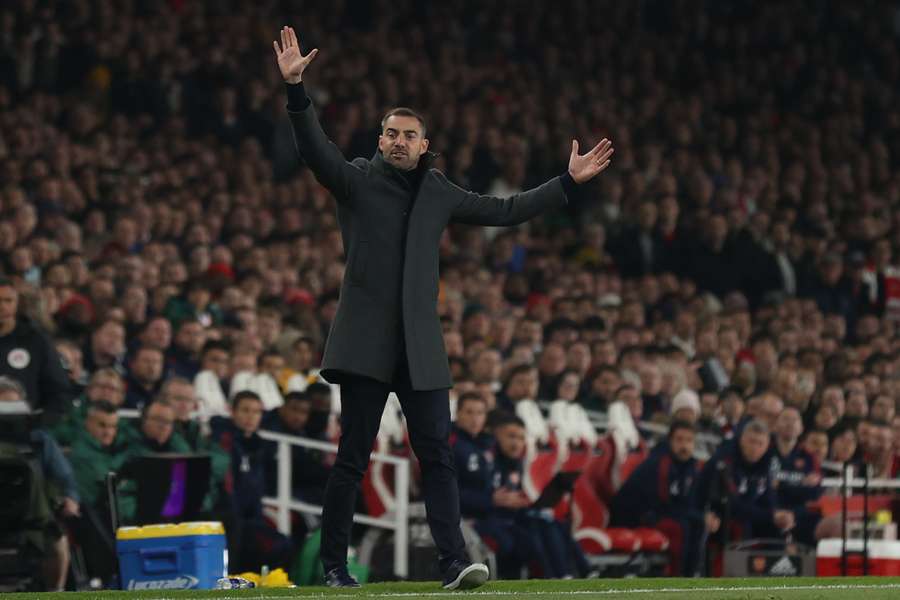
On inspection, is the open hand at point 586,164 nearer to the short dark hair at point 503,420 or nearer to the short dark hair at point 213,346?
the short dark hair at point 503,420

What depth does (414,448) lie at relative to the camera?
902cm

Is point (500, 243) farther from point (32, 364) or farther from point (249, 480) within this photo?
point (32, 364)

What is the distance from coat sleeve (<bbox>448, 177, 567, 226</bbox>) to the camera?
30.4ft

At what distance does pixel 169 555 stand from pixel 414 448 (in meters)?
2.19

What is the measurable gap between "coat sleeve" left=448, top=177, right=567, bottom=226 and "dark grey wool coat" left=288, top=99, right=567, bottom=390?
173 millimetres

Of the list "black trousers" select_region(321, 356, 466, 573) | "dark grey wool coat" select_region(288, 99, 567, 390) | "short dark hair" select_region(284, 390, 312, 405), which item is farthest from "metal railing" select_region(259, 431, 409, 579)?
"dark grey wool coat" select_region(288, 99, 567, 390)

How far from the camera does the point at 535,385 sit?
16.2m

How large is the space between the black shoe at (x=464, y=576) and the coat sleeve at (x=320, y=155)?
1.51 metres

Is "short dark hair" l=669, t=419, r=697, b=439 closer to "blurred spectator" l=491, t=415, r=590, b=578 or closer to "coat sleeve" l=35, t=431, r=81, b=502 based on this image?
"blurred spectator" l=491, t=415, r=590, b=578

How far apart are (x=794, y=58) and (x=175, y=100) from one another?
9.50 metres

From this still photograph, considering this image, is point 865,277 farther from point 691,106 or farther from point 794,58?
point 794,58

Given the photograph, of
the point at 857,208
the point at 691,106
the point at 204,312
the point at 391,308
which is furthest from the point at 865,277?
the point at 391,308

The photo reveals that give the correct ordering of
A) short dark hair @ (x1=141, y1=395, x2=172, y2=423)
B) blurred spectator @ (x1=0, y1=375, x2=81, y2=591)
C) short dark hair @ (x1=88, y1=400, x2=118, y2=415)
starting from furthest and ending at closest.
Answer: short dark hair @ (x1=141, y1=395, x2=172, y2=423), short dark hair @ (x1=88, y1=400, x2=118, y2=415), blurred spectator @ (x1=0, y1=375, x2=81, y2=591)

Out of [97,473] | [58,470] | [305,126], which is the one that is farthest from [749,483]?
[305,126]
